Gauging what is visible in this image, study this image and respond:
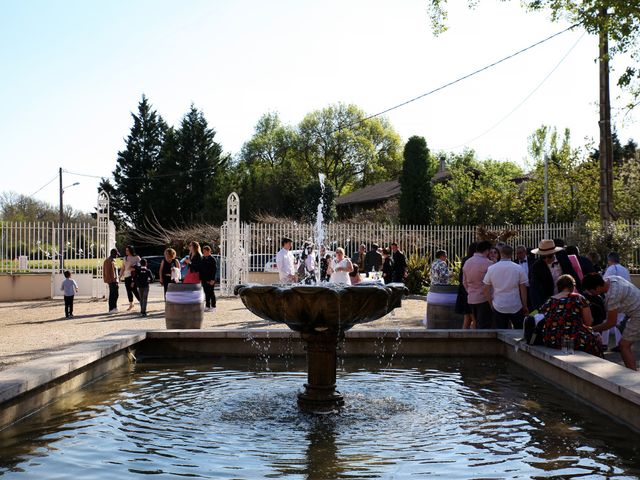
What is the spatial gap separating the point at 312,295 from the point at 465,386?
8.37 ft

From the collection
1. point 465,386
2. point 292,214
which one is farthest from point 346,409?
point 292,214

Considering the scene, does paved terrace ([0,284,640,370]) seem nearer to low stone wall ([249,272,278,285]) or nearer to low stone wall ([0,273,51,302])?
low stone wall ([0,273,51,302])

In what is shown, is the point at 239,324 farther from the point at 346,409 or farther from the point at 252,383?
the point at 346,409

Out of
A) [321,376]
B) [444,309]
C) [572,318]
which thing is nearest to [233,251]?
[444,309]

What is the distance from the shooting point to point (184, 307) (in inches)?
491

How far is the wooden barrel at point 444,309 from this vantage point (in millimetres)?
12414

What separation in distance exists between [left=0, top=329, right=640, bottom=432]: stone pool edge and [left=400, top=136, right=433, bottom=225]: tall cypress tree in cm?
3148

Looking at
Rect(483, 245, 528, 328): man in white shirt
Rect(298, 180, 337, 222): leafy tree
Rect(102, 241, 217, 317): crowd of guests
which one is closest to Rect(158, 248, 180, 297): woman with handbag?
Rect(102, 241, 217, 317): crowd of guests

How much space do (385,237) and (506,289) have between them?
1633 cm

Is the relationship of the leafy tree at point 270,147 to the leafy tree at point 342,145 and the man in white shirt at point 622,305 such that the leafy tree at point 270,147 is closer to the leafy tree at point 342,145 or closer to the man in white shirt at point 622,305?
the leafy tree at point 342,145

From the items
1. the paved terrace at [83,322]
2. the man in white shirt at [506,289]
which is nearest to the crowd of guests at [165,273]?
the paved terrace at [83,322]

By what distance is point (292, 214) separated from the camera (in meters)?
55.8

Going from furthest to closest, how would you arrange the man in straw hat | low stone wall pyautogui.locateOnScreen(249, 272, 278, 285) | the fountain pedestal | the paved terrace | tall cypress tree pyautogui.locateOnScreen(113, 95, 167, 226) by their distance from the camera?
1. tall cypress tree pyautogui.locateOnScreen(113, 95, 167, 226)
2. low stone wall pyautogui.locateOnScreen(249, 272, 278, 285)
3. the paved terrace
4. the man in straw hat
5. the fountain pedestal

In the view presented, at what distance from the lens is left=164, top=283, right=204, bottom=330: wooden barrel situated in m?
12.5
